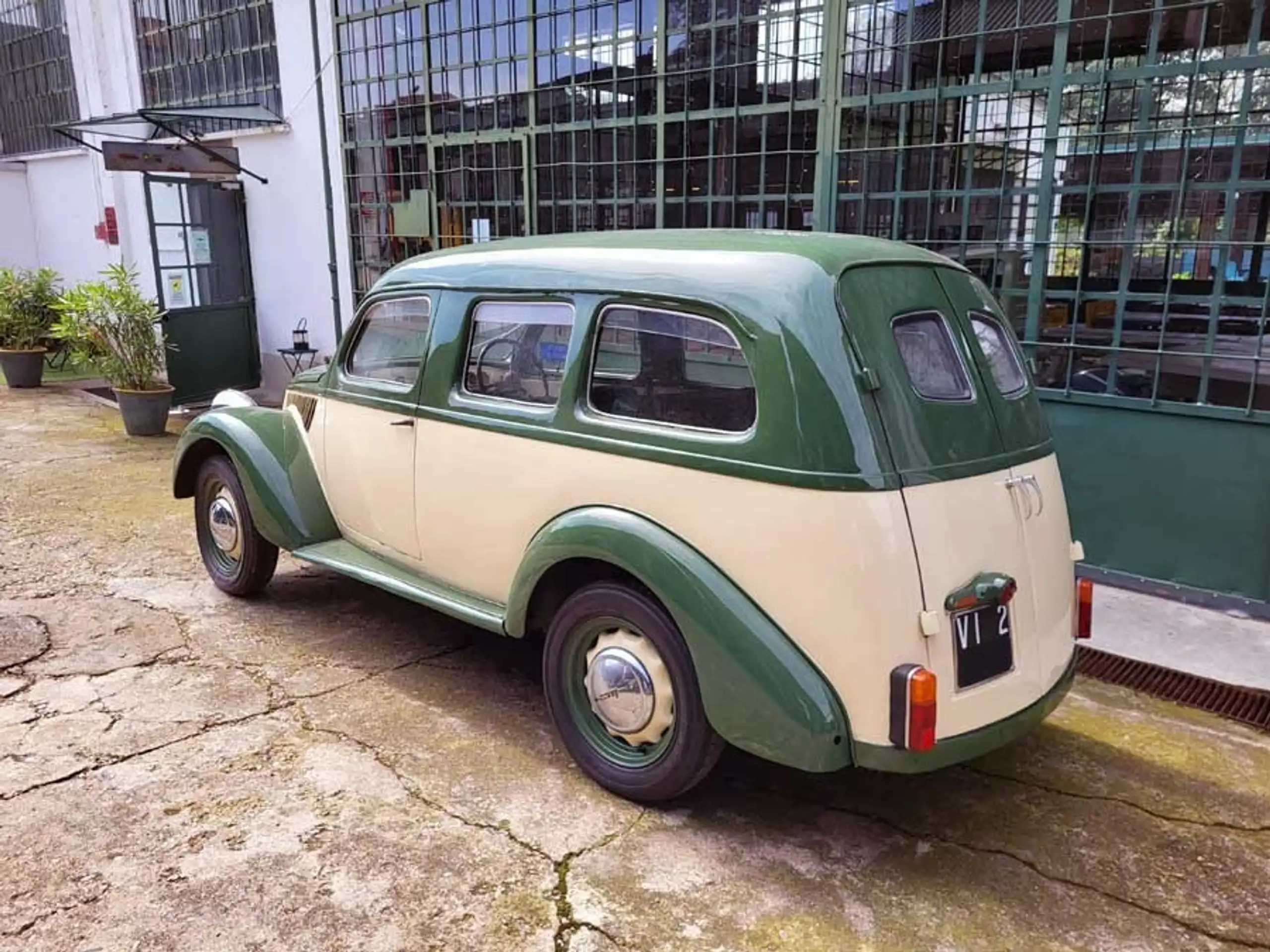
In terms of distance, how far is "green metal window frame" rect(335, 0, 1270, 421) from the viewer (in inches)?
180

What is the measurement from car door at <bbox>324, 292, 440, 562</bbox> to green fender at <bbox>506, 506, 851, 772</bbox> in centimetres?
126

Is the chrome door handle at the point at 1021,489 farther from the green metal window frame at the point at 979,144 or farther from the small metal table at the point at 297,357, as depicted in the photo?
the small metal table at the point at 297,357

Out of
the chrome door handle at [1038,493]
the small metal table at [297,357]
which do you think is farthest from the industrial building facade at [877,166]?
the chrome door handle at [1038,493]

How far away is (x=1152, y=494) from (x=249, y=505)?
4.42 m

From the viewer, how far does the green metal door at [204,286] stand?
31.9 ft

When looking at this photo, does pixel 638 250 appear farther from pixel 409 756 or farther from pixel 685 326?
pixel 409 756

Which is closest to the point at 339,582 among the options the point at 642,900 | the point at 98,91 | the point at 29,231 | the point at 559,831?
the point at 559,831

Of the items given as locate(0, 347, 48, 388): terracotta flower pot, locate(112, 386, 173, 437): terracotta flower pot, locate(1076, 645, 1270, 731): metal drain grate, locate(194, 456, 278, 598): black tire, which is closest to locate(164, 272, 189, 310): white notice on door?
locate(112, 386, 173, 437): terracotta flower pot

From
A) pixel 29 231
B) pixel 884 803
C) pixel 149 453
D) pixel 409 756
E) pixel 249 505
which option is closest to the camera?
pixel 884 803

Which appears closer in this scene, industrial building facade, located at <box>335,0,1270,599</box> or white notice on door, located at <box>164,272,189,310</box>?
industrial building facade, located at <box>335,0,1270,599</box>

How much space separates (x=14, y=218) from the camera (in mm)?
14523

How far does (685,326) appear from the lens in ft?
10.2

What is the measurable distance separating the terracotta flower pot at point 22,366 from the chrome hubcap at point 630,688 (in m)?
10.7

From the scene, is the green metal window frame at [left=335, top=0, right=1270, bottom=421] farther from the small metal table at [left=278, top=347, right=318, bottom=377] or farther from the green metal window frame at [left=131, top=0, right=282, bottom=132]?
the green metal window frame at [left=131, top=0, right=282, bottom=132]
